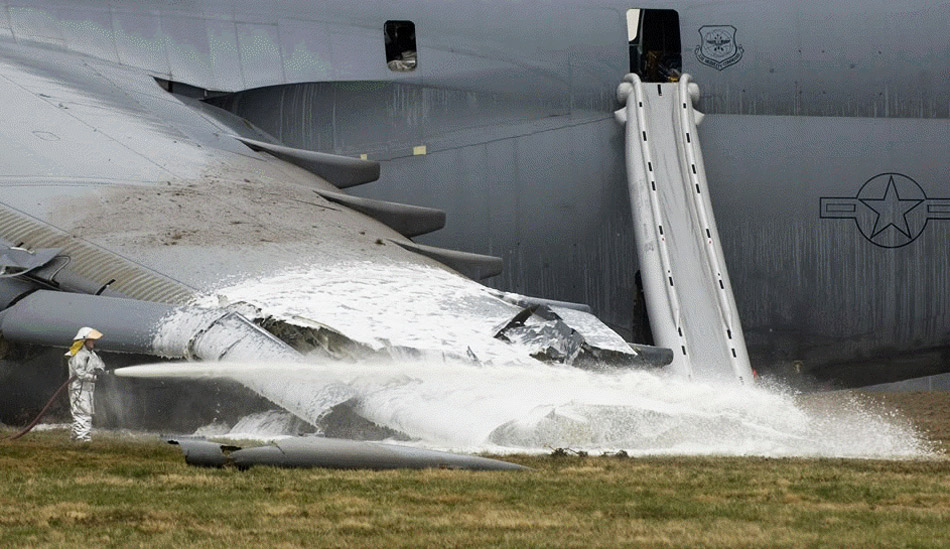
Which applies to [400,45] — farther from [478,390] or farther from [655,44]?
[478,390]

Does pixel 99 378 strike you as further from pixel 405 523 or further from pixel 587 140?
pixel 587 140

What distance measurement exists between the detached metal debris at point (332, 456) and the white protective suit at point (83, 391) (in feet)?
7.62

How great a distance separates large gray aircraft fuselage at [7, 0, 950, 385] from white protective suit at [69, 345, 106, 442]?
629 centimetres

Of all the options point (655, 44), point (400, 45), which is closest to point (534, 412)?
point (400, 45)

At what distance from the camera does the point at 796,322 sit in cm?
1948

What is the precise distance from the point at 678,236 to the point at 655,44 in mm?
3009

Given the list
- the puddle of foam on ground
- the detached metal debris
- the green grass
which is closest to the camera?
the green grass


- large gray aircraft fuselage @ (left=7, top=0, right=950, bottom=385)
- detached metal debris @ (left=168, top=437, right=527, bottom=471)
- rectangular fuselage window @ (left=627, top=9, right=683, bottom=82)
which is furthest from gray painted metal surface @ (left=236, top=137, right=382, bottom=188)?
detached metal debris @ (left=168, top=437, right=527, bottom=471)

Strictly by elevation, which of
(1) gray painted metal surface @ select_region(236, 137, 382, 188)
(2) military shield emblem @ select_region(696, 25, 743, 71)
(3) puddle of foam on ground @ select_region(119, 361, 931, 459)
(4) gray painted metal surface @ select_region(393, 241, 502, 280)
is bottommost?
(3) puddle of foam on ground @ select_region(119, 361, 931, 459)

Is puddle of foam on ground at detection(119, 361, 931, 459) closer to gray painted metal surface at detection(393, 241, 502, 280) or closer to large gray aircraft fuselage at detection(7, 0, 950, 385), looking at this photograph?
gray painted metal surface at detection(393, 241, 502, 280)

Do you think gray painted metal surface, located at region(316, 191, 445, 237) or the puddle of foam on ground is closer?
the puddle of foam on ground

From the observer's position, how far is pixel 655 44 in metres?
19.1

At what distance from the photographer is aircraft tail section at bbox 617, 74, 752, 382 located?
53.5 feet

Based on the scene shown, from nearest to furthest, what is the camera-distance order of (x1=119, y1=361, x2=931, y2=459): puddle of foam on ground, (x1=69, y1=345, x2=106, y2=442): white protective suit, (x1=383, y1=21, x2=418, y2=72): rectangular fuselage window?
1. (x1=119, y1=361, x2=931, y2=459): puddle of foam on ground
2. (x1=69, y1=345, x2=106, y2=442): white protective suit
3. (x1=383, y1=21, x2=418, y2=72): rectangular fuselage window
